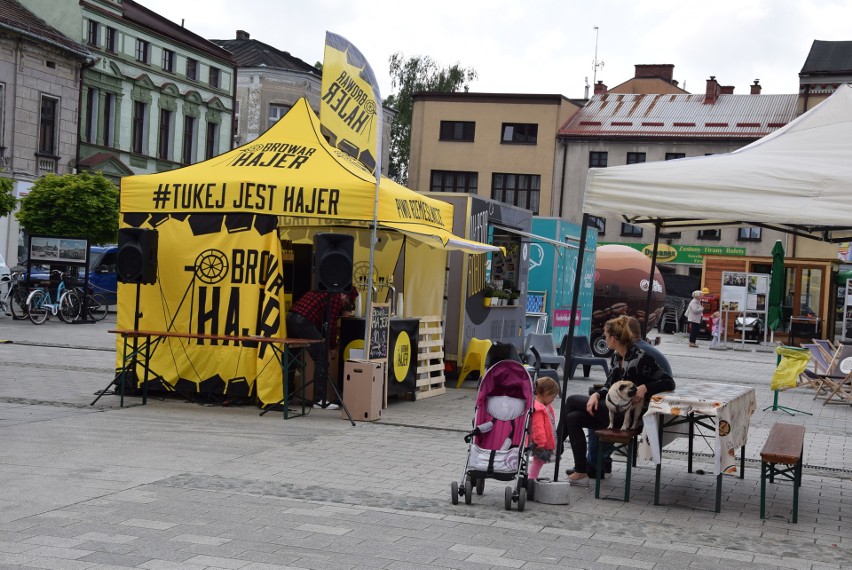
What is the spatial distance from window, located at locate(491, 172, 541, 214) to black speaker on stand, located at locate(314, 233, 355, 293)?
45.7m

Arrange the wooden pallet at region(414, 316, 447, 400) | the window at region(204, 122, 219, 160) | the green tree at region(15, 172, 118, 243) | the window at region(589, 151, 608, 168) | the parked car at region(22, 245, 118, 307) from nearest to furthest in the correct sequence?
the wooden pallet at region(414, 316, 447, 400), the parked car at region(22, 245, 118, 307), the green tree at region(15, 172, 118, 243), the window at region(204, 122, 219, 160), the window at region(589, 151, 608, 168)

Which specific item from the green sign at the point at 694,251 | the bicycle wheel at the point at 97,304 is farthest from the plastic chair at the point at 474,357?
the green sign at the point at 694,251

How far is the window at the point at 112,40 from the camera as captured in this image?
141 ft

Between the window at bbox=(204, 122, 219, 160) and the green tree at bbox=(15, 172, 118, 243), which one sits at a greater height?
the window at bbox=(204, 122, 219, 160)

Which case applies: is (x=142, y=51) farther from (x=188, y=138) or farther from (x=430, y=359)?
(x=430, y=359)

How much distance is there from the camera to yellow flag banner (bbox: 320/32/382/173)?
1212 cm

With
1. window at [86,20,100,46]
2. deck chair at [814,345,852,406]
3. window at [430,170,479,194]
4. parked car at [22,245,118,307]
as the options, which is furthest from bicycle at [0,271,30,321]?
window at [430,170,479,194]

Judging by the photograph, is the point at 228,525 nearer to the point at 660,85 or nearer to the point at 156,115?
the point at 156,115

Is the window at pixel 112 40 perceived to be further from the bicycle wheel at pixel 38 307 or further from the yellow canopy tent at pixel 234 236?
the yellow canopy tent at pixel 234 236

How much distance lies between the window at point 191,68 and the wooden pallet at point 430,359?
117 ft

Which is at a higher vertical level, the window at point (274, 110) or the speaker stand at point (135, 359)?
the window at point (274, 110)

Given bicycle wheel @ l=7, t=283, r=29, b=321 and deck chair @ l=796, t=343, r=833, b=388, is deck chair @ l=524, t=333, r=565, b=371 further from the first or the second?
bicycle wheel @ l=7, t=283, r=29, b=321

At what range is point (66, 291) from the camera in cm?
2633

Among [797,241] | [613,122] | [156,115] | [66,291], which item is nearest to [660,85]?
[613,122]
